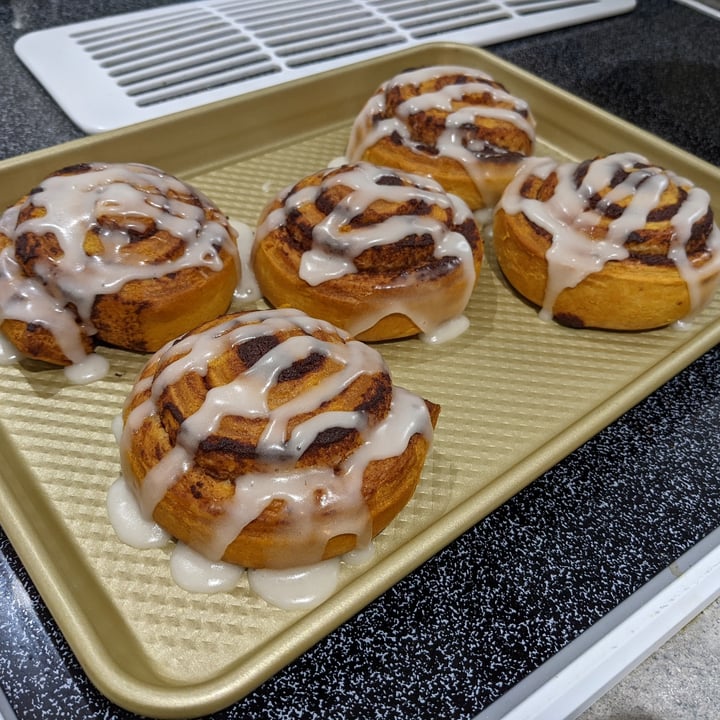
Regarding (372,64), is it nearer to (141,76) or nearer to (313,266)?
(141,76)

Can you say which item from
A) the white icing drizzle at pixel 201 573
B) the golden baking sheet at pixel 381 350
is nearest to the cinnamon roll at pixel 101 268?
the golden baking sheet at pixel 381 350

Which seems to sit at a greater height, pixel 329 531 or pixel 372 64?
pixel 372 64

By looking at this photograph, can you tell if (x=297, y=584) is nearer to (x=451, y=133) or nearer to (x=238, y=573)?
(x=238, y=573)

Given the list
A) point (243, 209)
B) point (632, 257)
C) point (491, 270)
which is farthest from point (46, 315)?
point (632, 257)

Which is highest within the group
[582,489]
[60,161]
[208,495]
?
[60,161]

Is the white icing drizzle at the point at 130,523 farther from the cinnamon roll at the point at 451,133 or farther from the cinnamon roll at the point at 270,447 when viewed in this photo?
the cinnamon roll at the point at 451,133
